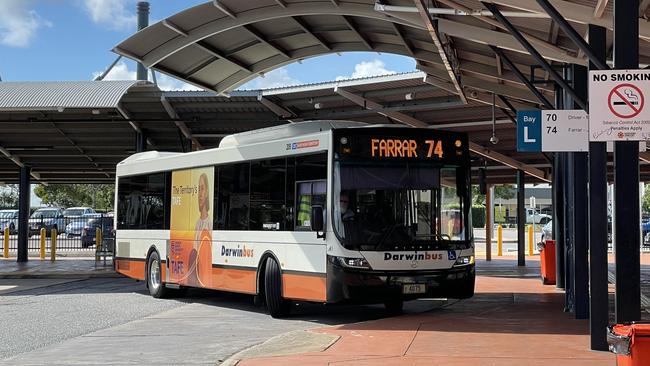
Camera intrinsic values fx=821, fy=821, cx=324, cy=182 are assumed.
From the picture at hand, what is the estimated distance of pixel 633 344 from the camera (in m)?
5.76

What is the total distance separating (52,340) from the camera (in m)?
11.8

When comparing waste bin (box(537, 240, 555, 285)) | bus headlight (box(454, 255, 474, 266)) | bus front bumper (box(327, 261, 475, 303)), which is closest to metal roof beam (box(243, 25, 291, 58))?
bus front bumper (box(327, 261, 475, 303))

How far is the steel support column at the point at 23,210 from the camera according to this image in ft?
98.8

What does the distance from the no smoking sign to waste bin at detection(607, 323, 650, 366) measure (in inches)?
102

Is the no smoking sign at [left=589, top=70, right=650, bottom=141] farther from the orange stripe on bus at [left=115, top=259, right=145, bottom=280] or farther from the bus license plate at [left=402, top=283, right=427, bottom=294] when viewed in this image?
the orange stripe on bus at [left=115, top=259, right=145, bottom=280]

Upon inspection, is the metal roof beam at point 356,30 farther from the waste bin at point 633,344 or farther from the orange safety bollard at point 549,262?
the waste bin at point 633,344

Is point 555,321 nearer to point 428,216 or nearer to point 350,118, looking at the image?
point 428,216

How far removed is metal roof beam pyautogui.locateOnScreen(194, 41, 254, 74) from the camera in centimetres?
1616

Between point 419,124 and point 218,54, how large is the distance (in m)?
8.71

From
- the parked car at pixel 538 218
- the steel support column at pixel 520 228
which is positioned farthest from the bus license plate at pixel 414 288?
the parked car at pixel 538 218

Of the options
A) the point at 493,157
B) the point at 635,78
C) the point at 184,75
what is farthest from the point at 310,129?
the point at 493,157

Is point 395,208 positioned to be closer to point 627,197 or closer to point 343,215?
point 343,215

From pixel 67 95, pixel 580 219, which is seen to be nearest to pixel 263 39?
pixel 580 219

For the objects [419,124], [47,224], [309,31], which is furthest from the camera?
[47,224]
